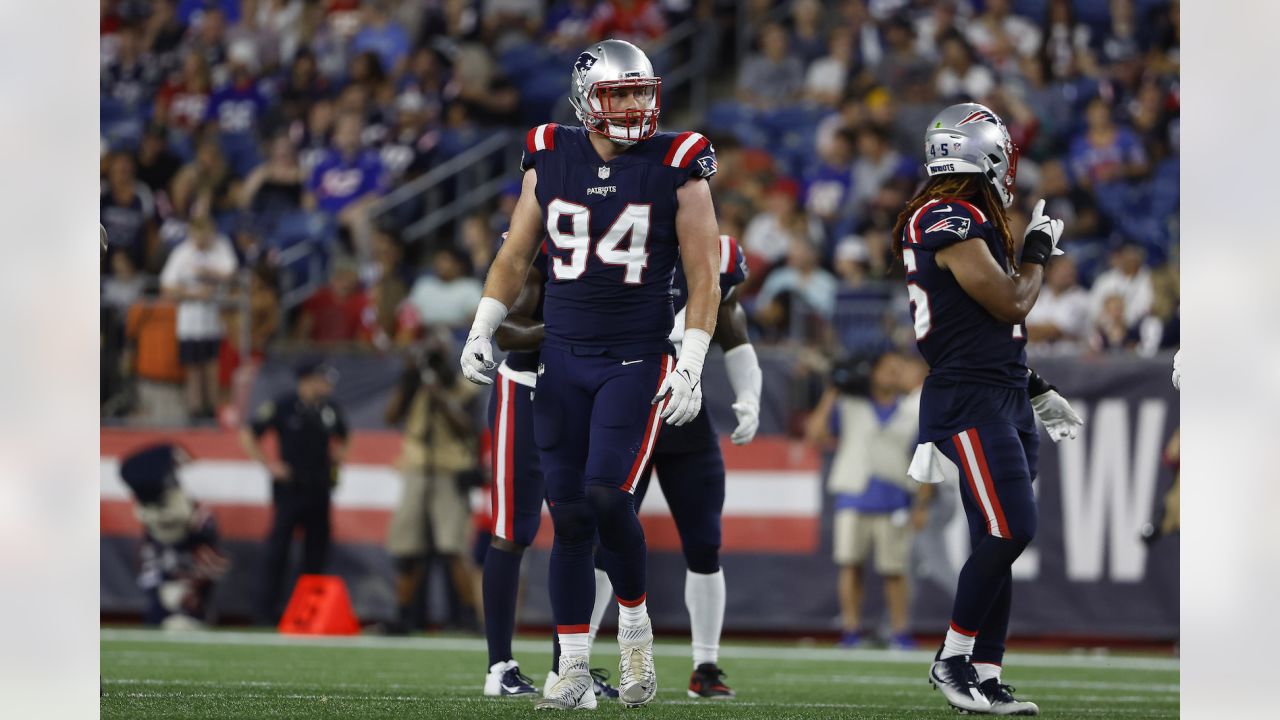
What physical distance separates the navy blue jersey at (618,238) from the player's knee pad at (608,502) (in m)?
0.45

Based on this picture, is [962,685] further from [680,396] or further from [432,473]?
[432,473]

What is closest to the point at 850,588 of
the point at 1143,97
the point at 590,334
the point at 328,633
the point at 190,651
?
the point at 328,633

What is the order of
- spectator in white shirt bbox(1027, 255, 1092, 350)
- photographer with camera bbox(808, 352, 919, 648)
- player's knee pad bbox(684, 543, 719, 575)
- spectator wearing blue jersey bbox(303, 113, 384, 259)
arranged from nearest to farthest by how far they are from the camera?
player's knee pad bbox(684, 543, 719, 575) → photographer with camera bbox(808, 352, 919, 648) → spectator in white shirt bbox(1027, 255, 1092, 350) → spectator wearing blue jersey bbox(303, 113, 384, 259)

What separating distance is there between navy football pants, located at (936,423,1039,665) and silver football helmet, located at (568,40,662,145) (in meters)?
1.42

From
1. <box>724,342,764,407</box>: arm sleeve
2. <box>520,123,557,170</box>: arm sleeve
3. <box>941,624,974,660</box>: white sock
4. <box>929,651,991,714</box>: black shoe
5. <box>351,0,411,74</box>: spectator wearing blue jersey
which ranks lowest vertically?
<box>929,651,991,714</box>: black shoe

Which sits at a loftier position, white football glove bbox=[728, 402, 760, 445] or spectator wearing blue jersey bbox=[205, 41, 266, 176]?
spectator wearing blue jersey bbox=[205, 41, 266, 176]

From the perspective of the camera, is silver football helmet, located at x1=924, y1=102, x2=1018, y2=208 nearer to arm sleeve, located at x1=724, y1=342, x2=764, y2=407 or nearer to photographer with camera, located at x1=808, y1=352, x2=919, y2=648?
arm sleeve, located at x1=724, y1=342, x2=764, y2=407

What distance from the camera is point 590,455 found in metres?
5.23

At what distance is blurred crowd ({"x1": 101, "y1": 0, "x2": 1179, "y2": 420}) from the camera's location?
11938mm

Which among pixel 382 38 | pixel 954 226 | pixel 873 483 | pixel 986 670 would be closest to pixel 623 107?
pixel 954 226

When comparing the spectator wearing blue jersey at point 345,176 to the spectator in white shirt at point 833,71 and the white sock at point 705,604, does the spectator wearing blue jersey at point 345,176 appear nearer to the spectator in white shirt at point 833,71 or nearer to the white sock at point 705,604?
the spectator in white shirt at point 833,71

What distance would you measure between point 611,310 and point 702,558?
145 cm

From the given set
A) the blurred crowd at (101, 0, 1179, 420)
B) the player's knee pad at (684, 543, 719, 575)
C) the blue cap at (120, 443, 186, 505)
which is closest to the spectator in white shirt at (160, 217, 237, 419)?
the blurred crowd at (101, 0, 1179, 420)

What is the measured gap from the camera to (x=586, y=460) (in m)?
5.39
